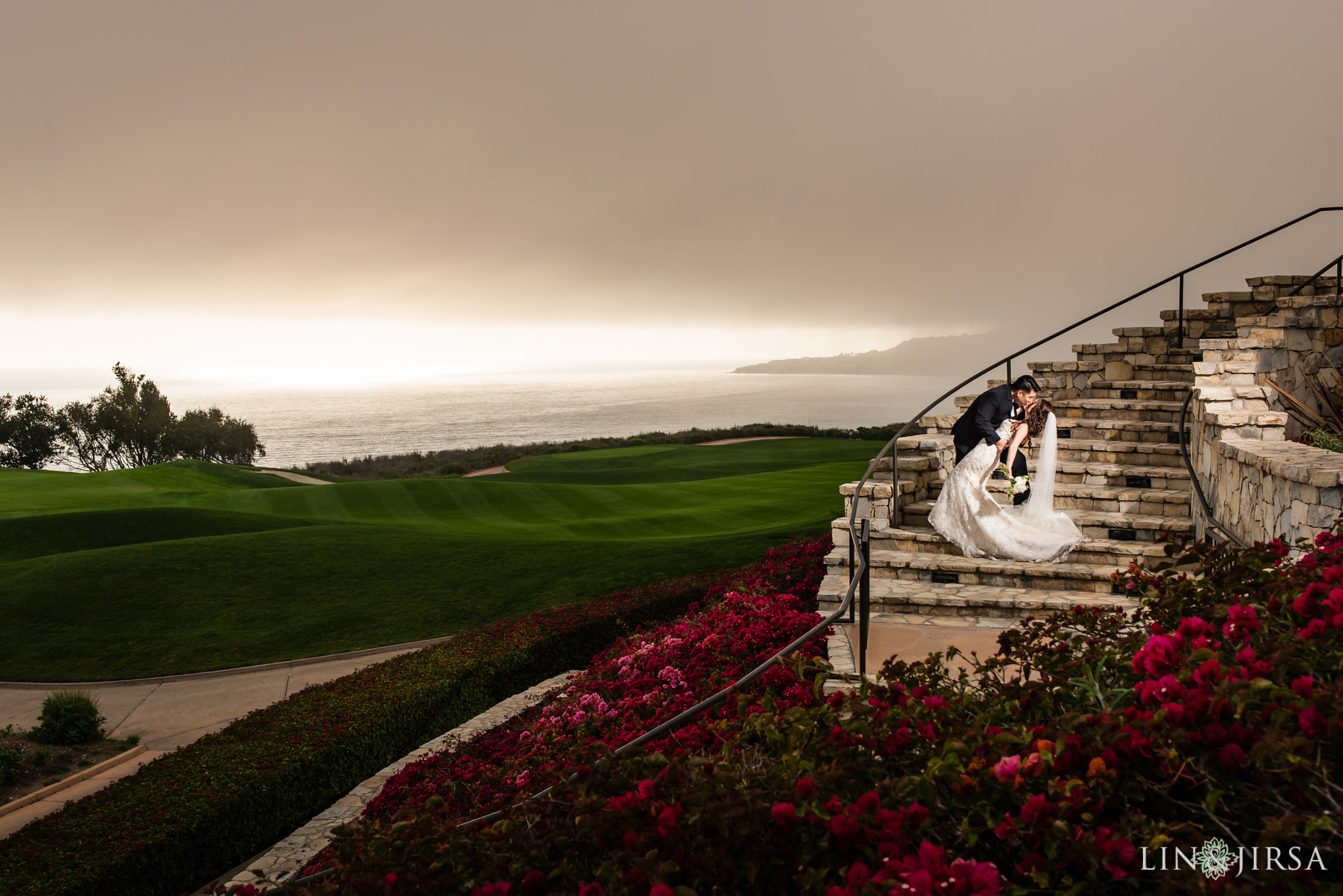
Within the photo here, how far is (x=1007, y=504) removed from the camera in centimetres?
913

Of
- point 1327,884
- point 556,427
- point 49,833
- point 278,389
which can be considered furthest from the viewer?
point 278,389

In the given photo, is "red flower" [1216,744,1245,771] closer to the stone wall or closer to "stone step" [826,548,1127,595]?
the stone wall

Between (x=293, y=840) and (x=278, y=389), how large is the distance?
13587cm

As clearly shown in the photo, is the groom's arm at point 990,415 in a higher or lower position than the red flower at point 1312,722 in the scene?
higher

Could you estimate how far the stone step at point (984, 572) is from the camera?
725 cm

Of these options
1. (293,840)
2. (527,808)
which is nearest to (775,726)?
(527,808)

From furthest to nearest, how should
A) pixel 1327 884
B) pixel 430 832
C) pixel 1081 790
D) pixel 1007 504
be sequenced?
pixel 1007 504
pixel 430 832
pixel 1081 790
pixel 1327 884

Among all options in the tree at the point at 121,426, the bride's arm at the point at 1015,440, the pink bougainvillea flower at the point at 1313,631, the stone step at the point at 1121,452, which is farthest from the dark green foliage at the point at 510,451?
the pink bougainvillea flower at the point at 1313,631

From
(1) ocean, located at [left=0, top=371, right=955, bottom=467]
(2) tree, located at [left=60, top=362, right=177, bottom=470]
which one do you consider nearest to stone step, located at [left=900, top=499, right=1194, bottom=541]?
(1) ocean, located at [left=0, top=371, right=955, bottom=467]

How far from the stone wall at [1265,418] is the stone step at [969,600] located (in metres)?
1.49

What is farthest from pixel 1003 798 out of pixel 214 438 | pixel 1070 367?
pixel 214 438

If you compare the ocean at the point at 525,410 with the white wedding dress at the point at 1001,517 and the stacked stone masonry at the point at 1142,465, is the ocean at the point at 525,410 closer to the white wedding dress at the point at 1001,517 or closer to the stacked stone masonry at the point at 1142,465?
the stacked stone masonry at the point at 1142,465

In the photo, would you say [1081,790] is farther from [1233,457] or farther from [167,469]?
[167,469]

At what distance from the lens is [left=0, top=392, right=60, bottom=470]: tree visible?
176 feet
